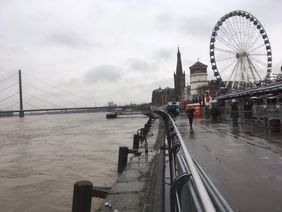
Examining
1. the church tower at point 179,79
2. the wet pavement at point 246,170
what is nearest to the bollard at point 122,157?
the wet pavement at point 246,170

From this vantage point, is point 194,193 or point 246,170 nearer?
point 194,193

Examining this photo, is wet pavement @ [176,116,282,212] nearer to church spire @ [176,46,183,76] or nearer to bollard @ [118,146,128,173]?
bollard @ [118,146,128,173]

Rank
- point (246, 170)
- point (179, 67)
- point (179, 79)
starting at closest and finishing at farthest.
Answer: point (246, 170) < point (179, 79) < point (179, 67)

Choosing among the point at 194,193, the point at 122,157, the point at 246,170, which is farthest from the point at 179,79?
the point at 194,193

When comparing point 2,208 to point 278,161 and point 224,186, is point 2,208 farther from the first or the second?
point 278,161

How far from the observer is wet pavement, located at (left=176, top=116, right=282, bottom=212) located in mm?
7967

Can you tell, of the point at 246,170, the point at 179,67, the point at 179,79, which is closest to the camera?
the point at 246,170

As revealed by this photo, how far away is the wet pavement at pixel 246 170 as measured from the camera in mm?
7967

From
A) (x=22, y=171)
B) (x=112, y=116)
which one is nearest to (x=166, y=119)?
(x=22, y=171)

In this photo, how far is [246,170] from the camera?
11.4 metres

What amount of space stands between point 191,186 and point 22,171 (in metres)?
18.5

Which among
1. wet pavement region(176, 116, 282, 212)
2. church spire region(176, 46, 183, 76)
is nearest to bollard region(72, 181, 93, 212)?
wet pavement region(176, 116, 282, 212)

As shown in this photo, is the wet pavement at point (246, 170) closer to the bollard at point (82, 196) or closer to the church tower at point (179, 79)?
the bollard at point (82, 196)

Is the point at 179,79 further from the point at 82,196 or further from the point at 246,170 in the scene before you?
the point at 82,196
